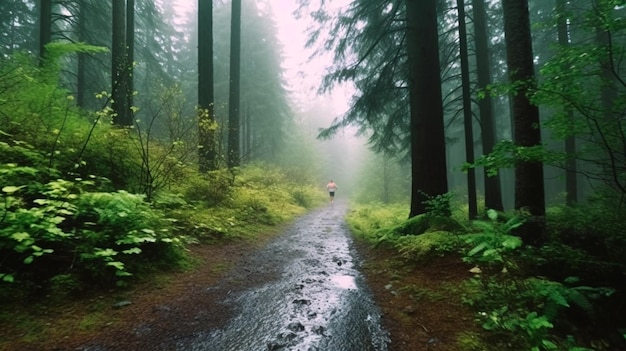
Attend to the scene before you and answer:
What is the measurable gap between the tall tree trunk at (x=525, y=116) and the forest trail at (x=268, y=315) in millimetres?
2919

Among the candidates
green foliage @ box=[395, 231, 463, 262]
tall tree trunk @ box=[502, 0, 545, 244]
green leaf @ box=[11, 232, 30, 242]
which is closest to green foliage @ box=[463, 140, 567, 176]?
tall tree trunk @ box=[502, 0, 545, 244]

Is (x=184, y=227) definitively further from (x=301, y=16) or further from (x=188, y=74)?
(x=188, y=74)

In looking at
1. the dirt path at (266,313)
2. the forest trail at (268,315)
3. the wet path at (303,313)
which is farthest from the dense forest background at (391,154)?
the wet path at (303,313)

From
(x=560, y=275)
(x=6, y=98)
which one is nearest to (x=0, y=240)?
(x=6, y=98)

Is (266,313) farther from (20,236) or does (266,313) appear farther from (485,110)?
(485,110)

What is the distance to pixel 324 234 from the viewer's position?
8.84 metres

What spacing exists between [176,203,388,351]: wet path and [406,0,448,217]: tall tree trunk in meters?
2.94

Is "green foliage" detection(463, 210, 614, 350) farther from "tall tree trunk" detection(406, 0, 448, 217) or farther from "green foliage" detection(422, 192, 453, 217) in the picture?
"tall tree trunk" detection(406, 0, 448, 217)

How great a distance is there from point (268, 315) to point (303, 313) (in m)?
0.40

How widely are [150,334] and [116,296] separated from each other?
3.25ft

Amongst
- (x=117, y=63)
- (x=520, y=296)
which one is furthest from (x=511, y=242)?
(x=117, y=63)

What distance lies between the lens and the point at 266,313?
131 inches

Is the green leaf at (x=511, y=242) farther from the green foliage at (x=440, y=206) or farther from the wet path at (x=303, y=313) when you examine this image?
the green foliage at (x=440, y=206)

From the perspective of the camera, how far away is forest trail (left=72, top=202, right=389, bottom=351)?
8.78 ft
